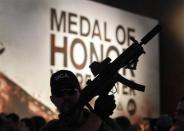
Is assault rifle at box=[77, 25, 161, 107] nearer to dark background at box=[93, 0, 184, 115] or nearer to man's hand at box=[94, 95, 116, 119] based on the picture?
man's hand at box=[94, 95, 116, 119]

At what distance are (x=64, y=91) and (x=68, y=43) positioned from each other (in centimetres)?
445

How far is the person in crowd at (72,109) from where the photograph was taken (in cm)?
199

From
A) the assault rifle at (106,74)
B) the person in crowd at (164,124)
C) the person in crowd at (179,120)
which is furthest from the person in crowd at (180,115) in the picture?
the person in crowd at (164,124)

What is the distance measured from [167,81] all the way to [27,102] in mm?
2880

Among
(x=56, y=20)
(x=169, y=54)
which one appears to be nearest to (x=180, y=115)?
(x=56, y=20)

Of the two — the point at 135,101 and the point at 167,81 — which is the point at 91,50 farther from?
the point at 167,81

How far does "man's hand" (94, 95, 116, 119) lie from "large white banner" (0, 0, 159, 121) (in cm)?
369

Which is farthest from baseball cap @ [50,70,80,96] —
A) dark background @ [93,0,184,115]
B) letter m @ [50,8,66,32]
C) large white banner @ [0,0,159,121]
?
dark background @ [93,0,184,115]

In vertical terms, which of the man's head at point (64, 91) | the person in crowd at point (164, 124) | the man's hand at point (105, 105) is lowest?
the person in crowd at point (164, 124)

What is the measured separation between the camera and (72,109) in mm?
2027

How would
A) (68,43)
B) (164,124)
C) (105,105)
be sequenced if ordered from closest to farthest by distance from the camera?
(105,105)
(164,124)
(68,43)

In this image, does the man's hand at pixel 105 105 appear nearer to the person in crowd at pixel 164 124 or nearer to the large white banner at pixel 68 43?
the person in crowd at pixel 164 124

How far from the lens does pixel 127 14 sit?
294 inches

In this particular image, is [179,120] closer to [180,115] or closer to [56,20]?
[180,115]
